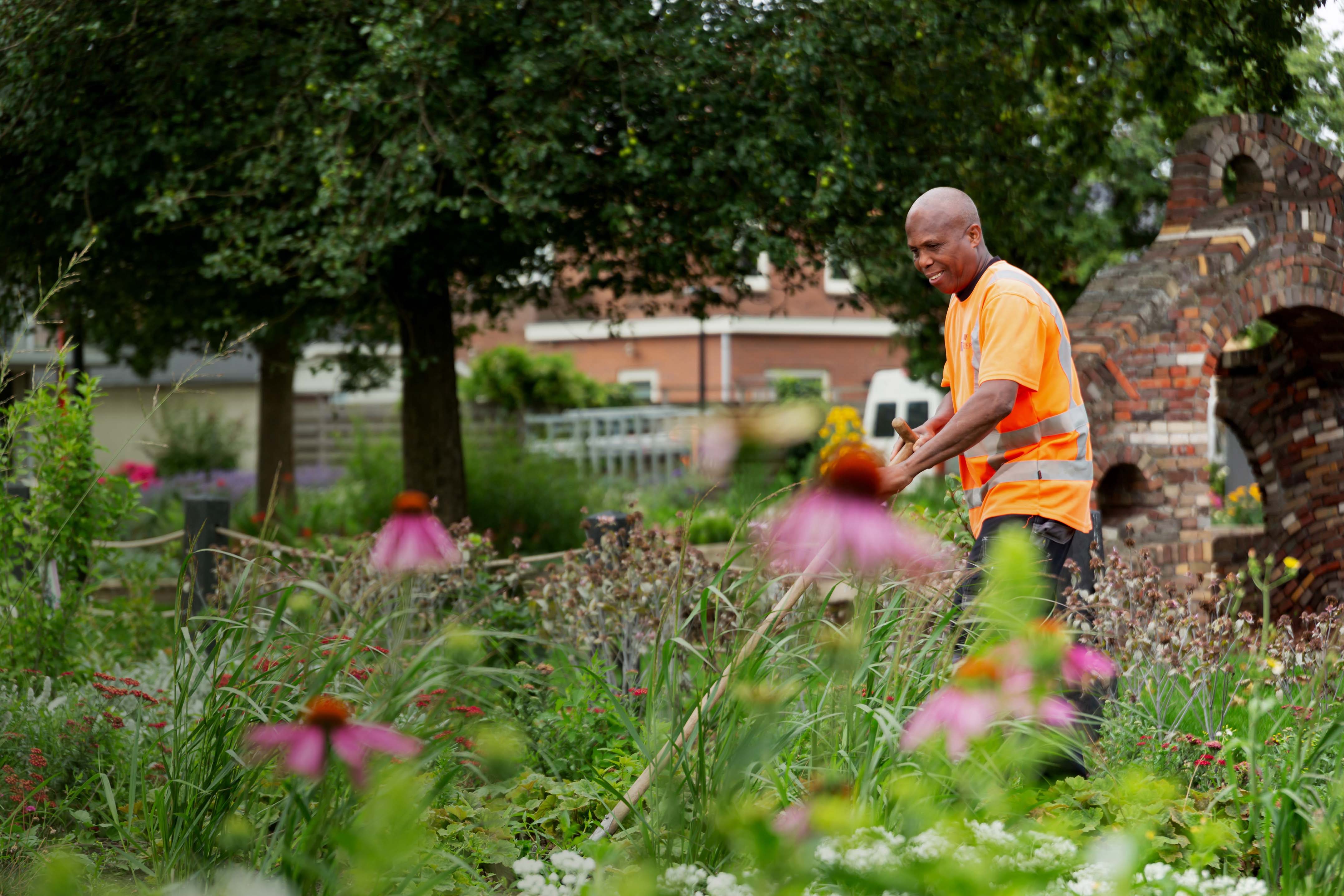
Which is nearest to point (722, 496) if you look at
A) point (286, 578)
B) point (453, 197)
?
point (453, 197)

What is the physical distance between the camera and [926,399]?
1912 cm

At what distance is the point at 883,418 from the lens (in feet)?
64.8

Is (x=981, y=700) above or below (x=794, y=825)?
above

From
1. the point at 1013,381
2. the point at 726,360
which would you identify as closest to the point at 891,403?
the point at 726,360

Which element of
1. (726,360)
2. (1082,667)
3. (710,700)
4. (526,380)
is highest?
(726,360)

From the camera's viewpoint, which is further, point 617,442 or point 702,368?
point 702,368

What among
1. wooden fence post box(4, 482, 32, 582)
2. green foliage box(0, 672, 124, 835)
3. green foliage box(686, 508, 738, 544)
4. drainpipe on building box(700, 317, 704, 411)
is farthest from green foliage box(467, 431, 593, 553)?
drainpipe on building box(700, 317, 704, 411)

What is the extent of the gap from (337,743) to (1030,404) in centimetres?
230

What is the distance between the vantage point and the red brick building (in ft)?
88.9

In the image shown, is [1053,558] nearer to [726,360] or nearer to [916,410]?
[916,410]

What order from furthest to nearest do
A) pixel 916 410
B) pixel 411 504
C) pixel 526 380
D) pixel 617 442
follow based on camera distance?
pixel 526 380
pixel 916 410
pixel 617 442
pixel 411 504

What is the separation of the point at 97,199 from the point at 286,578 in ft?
13.3

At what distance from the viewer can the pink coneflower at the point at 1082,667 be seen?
2.25 metres

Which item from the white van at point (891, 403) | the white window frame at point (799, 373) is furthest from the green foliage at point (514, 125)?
the white window frame at point (799, 373)
